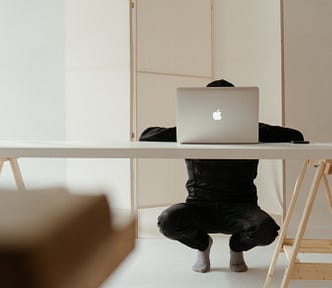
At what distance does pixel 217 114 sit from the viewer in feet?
5.67

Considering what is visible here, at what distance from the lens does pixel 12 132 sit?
3559 millimetres

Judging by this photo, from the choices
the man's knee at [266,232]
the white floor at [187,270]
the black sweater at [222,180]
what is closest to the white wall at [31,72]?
the white floor at [187,270]

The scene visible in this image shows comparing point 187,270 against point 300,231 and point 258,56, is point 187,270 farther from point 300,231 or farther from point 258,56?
point 258,56

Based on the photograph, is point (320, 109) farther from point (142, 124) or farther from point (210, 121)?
point (210, 121)

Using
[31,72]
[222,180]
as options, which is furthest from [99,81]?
[222,180]

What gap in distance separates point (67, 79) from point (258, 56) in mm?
1342

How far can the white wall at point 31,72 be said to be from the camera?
11.6 ft

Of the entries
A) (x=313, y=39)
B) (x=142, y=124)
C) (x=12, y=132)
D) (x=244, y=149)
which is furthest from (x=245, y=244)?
(x=12, y=132)

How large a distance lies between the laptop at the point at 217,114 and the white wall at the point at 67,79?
1.47 meters

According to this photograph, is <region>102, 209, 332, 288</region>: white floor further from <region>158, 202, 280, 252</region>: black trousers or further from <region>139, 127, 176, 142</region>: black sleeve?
<region>139, 127, 176, 142</region>: black sleeve

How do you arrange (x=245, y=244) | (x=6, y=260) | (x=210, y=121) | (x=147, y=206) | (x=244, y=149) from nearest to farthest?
(x=6, y=260)
(x=244, y=149)
(x=210, y=121)
(x=245, y=244)
(x=147, y=206)

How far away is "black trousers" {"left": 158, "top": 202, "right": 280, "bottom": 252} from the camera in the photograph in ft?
7.39

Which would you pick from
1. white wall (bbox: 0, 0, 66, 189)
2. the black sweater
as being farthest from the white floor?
white wall (bbox: 0, 0, 66, 189)

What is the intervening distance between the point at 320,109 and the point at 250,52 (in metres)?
0.64
